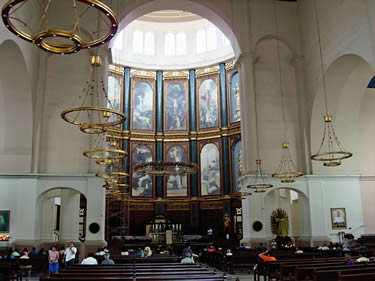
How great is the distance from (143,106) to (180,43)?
23.0 ft

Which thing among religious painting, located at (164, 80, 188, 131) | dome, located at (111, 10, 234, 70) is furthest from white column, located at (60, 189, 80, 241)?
dome, located at (111, 10, 234, 70)

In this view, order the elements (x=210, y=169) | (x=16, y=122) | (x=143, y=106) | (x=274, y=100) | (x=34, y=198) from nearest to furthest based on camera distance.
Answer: (x=34, y=198) < (x=16, y=122) < (x=274, y=100) < (x=210, y=169) < (x=143, y=106)

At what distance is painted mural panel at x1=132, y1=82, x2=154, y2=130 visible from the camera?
→ 35.3 meters

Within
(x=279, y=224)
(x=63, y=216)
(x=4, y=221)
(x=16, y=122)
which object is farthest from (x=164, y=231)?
(x=16, y=122)

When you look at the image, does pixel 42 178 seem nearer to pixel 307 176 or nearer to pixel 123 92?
pixel 307 176

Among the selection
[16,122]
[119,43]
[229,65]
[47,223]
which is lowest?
[47,223]

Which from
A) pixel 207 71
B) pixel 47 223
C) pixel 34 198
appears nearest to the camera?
pixel 34 198

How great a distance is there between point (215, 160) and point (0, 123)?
18970 millimetres

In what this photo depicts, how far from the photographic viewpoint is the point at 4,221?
1842 cm

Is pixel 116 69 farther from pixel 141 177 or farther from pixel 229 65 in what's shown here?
pixel 229 65

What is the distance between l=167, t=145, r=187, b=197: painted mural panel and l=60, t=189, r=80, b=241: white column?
12195 mm

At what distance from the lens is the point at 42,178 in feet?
63.5

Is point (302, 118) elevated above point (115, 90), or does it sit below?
below

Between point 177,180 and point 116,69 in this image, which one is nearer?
point 177,180
